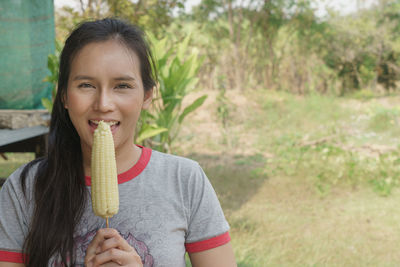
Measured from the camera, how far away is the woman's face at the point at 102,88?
1.22 meters

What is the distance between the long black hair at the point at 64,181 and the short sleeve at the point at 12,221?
21 mm

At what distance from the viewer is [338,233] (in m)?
3.96

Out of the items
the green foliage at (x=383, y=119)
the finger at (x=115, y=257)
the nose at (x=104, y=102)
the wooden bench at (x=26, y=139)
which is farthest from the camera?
the green foliage at (x=383, y=119)

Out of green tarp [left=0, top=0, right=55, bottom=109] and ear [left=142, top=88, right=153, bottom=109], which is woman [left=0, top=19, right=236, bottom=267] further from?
green tarp [left=0, top=0, right=55, bottom=109]

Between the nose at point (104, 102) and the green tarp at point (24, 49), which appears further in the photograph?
the green tarp at point (24, 49)

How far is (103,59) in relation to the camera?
4.04 ft

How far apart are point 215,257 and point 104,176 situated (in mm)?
433

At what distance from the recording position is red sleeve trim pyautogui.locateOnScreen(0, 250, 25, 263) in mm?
1211

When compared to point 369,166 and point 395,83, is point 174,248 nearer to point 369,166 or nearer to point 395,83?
point 369,166

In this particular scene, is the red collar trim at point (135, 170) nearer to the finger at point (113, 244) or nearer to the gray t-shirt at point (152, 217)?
the gray t-shirt at point (152, 217)

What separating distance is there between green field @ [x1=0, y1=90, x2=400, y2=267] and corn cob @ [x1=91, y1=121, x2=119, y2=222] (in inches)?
90.2

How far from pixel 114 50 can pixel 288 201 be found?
4106mm

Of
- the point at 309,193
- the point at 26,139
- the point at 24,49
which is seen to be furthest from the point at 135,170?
the point at 309,193

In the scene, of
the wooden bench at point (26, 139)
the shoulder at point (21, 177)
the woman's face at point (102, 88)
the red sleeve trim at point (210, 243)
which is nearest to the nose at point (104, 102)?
the woman's face at point (102, 88)
